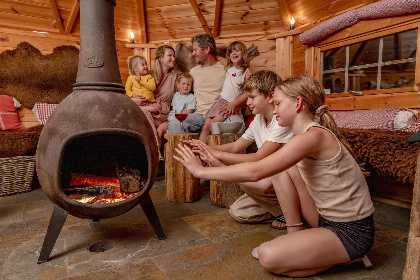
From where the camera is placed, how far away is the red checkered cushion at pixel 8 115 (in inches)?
140

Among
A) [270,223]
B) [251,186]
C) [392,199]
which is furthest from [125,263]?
[392,199]

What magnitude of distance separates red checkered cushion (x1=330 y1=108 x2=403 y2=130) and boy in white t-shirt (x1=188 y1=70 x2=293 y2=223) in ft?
3.88

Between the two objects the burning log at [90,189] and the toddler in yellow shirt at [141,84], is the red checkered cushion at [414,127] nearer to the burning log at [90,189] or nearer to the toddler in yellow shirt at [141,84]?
the burning log at [90,189]

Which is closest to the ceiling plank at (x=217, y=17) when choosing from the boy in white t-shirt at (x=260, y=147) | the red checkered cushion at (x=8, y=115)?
the boy in white t-shirt at (x=260, y=147)

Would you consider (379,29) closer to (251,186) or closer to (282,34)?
(282,34)

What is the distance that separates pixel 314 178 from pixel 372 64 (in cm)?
237

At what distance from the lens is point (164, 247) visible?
1729mm

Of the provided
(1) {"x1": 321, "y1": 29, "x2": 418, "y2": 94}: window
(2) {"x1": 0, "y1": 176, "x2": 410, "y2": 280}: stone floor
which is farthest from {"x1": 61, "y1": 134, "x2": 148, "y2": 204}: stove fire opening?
(1) {"x1": 321, "y1": 29, "x2": 418, "y2": 94}: window

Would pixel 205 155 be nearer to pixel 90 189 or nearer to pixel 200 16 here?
pixel 90 189

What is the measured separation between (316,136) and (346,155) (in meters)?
0.22

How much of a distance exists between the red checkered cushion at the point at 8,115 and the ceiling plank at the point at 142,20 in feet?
6.50

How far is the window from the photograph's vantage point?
2.80m

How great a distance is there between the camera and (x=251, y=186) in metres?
1.94

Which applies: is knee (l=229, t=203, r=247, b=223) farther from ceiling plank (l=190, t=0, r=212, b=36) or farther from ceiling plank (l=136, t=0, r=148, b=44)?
ceiling plank (l=136, t=0, r=148, b=44)
